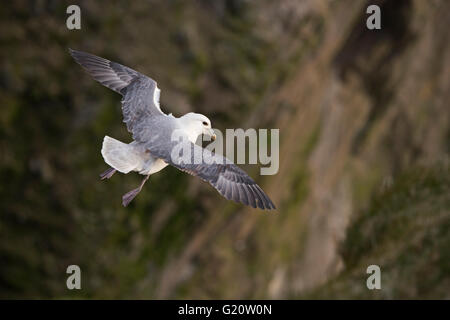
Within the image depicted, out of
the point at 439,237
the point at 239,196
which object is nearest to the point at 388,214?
the point at 439,237

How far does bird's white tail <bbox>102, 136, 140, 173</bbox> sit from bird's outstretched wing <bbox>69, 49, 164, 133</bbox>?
1.02 feet

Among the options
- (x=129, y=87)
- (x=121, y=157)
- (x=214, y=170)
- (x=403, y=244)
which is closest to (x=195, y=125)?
(x=214, y=170)

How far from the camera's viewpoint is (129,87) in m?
5.43

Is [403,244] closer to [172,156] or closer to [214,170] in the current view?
[214,170]

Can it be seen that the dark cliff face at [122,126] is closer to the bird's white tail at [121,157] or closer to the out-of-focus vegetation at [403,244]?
the out-of-focus vegetation at [403,244]

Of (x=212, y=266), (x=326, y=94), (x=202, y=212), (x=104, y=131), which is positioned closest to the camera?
(x=104, y=131)

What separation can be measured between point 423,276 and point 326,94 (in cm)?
749

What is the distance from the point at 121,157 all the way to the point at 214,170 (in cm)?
67

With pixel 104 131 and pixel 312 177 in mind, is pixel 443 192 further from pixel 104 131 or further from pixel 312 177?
pixel 312 177

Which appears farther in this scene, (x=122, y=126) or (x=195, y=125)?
(x=122, y=126)

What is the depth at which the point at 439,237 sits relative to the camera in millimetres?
6102

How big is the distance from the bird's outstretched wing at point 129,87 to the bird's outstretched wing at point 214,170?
0.63 metres

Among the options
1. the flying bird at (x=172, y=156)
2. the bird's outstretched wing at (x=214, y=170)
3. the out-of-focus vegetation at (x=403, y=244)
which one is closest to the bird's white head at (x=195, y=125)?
the flying bird at (x=172, y=156)

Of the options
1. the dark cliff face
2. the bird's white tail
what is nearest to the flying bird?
the bird's white tail
